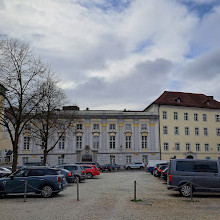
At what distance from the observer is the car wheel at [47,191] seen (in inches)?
579

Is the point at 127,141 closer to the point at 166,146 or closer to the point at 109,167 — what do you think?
the point at 166,146

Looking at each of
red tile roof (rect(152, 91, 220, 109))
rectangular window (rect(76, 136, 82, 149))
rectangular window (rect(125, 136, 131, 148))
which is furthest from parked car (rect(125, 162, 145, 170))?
red tile roof (rect(152, 91, 220, 109))

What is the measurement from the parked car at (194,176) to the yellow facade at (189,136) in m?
39.5

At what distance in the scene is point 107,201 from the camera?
13.4 m

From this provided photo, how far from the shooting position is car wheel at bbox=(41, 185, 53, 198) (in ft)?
48.3

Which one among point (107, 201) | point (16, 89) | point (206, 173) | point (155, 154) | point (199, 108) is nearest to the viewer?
point (107, 201)

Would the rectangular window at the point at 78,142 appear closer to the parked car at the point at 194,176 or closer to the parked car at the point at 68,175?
the parked car at the point at 68,175

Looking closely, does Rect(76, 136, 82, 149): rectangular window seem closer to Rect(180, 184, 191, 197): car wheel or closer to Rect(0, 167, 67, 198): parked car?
Rect(0, 167, 67, 198): parked car

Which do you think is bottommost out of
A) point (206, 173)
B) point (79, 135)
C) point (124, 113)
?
point (206, 173)

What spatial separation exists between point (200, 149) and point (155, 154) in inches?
370

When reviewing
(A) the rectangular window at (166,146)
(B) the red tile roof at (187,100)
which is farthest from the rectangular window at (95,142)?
(B) the red tile roof at (187,100)

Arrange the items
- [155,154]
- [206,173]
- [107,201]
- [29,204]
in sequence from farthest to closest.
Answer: [155,154], [206,173], [107,201], [29,204]

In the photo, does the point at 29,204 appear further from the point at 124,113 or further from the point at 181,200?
the point at 124,113

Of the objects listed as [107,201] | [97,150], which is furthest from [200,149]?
[107,201]
